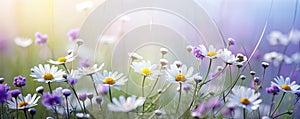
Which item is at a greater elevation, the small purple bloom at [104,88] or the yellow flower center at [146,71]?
the yellow flower center at [146,71]

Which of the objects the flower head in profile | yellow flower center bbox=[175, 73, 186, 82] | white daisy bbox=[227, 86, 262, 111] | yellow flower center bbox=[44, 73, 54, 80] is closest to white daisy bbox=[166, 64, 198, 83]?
yellow flower center bbox=[175, 73, 186, 82]

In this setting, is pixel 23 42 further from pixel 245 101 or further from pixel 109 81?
pixel 245 101

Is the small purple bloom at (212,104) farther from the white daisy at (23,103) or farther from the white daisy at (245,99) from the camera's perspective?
the white daisy at (23,103)

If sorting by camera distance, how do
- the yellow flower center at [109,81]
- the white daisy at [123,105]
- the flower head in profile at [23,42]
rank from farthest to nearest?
the flower head in profile at [23,42], the yellow flower center at [109,81], the white daisy at [123,105]

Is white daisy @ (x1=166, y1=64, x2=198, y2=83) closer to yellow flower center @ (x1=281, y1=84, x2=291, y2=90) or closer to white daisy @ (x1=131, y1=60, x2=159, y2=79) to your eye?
white daisy @ (x1=131, y1=60, x2=159, y2=79)

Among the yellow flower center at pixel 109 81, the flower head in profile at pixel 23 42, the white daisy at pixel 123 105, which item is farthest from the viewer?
the flower head in profile at pixel 23 42

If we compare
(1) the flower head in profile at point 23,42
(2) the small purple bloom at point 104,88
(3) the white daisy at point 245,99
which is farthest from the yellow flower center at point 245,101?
(1) the flower head in profile at point 23,42

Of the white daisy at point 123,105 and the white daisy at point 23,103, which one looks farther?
the white daisy at point 23,103

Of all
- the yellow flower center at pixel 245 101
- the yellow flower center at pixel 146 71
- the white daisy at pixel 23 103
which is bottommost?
the yellow flower center at pixel 245 101

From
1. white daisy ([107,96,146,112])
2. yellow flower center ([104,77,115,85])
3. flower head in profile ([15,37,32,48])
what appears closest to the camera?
white daisy ([107,96,146,112])
